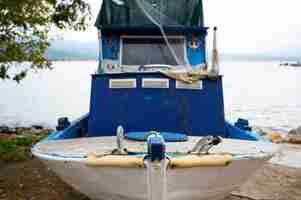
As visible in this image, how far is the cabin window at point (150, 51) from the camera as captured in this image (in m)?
8.02

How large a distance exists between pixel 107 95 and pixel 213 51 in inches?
78.6

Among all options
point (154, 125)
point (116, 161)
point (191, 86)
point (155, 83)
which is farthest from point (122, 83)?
point (116, 161)

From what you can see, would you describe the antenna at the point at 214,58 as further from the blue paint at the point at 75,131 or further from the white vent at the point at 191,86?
the blue paint at the point at 75,131

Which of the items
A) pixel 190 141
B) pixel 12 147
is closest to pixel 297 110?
pixel 12 147

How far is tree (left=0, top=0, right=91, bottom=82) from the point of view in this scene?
28.4ft

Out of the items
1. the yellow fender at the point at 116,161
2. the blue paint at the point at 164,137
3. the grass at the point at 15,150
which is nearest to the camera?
the yellow fender at the point at 116,161

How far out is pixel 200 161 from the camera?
15.1 feet

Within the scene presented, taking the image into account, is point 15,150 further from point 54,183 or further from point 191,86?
point 191,86

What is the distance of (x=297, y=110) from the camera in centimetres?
3531

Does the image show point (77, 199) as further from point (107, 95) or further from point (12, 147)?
point (12, 147)

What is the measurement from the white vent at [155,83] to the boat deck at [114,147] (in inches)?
35.9

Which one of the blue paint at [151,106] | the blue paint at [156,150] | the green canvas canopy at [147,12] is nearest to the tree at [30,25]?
the green canvas canopy at [147,12]

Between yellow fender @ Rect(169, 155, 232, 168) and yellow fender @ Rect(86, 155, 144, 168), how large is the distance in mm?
355

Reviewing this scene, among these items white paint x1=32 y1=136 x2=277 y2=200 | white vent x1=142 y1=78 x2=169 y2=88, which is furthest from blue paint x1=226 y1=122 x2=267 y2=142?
white vent x1=142 y1=78 x2=169 y2=88
